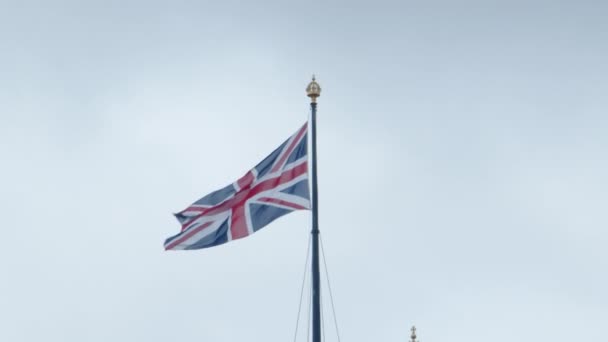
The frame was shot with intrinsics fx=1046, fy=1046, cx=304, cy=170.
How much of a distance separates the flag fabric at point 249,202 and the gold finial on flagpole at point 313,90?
1.03m

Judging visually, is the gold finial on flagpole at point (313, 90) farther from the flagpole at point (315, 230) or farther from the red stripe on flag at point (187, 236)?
the red stripe on flag at point (187, 236)

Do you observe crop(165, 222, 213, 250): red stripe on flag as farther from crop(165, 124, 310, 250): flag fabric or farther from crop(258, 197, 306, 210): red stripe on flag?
crop(258, 197, 306, 210): red stripe on flag

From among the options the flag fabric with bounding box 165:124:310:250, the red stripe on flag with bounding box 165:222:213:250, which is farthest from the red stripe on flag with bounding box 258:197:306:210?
the red stripe on flag with bounding box 165:222:213:250

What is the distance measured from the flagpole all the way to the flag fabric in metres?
0.44

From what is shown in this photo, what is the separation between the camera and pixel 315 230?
30484 millimetres

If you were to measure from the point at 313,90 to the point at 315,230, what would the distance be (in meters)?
4.84

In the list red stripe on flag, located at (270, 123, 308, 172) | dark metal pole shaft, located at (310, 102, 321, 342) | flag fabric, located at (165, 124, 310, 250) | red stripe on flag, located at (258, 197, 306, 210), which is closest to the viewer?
dark metal pole shaft, located at (310, 102, 321, 342)

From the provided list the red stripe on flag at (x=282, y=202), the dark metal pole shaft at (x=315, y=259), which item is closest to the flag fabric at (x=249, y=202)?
the red stripe on flag at (x=282, y=202)

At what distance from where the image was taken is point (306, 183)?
31.7 meters

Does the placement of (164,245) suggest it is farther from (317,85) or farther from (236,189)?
(317,85)

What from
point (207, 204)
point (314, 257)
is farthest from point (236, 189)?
point (314, 257)

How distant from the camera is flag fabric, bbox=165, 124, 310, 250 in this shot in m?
31.9

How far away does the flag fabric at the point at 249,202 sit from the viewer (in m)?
31.9

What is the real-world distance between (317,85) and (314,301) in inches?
282
